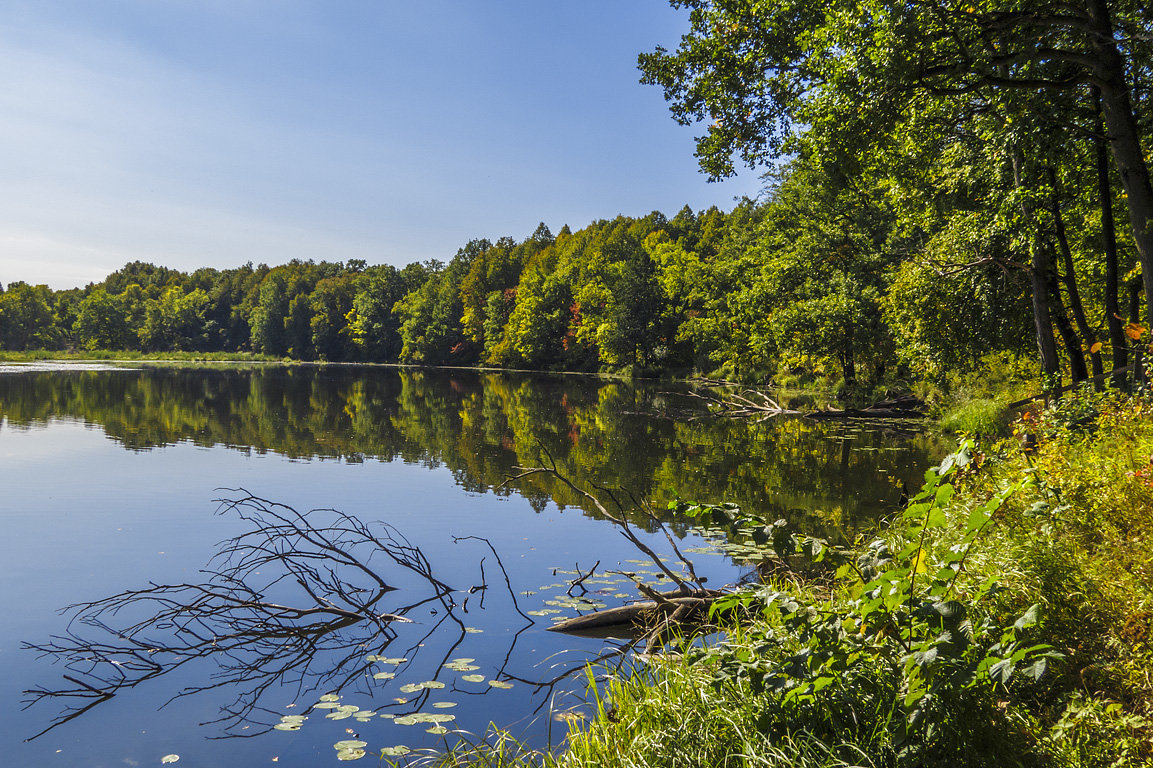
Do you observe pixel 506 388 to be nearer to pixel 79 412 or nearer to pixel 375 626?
pixel 79 412

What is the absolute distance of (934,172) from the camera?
563 inches

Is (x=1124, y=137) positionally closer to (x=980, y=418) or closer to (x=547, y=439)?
(x=980, y=418)

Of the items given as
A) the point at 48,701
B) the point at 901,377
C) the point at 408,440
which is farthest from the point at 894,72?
the point at 901,377

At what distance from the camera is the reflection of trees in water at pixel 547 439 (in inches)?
539

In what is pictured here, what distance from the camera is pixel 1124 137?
8.12 meters

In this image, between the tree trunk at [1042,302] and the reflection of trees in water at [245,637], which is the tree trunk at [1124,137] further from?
the reflection of trees in water at [245,637]

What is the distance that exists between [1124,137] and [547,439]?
49.6 feet

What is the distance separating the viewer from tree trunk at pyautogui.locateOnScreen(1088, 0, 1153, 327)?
316 inches

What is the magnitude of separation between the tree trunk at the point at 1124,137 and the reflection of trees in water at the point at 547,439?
529 cm

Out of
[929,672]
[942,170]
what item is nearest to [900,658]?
[929,672]

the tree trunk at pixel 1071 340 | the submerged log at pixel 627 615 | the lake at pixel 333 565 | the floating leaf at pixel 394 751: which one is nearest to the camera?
the floating leaf at pixel 394 751

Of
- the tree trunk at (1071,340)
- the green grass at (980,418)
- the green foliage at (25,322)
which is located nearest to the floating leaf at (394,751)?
the tree trunk at (1071,340)

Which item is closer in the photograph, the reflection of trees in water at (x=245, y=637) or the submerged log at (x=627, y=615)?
the reflection of trees in water at (x=245, y=637)

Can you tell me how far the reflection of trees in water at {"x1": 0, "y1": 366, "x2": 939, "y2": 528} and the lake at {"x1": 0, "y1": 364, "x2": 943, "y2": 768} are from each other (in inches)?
5.6
